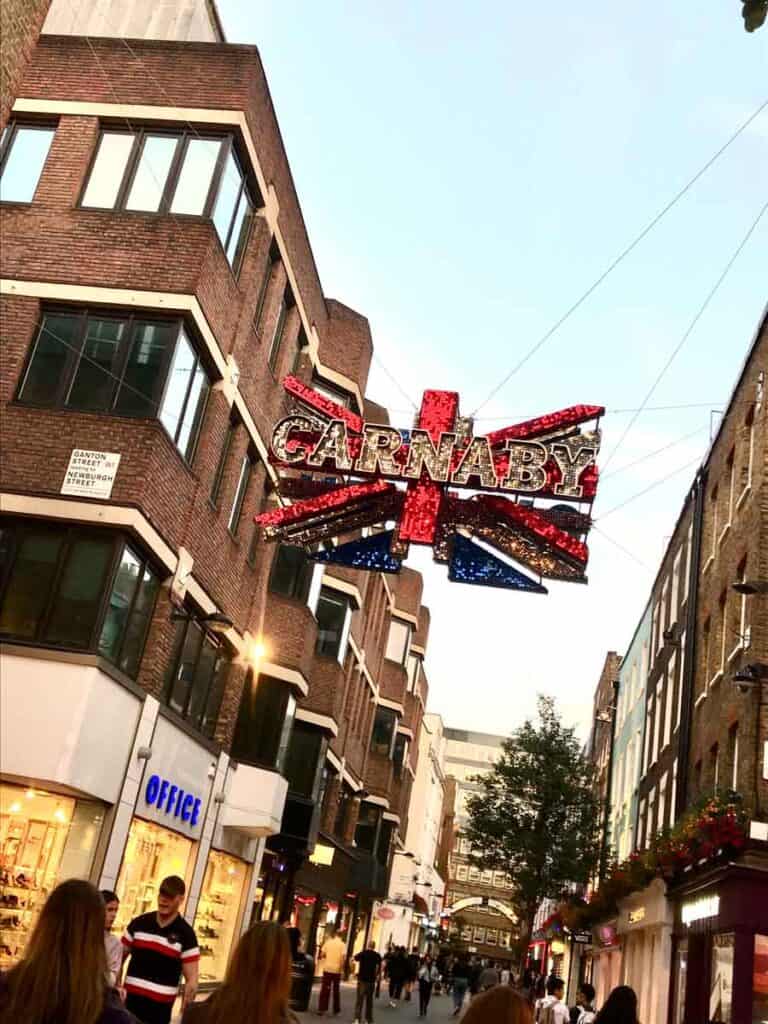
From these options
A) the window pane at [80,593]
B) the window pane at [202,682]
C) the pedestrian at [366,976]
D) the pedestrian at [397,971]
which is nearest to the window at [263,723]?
the window pane at [202,682]

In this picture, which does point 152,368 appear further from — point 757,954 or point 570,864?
point 570,864

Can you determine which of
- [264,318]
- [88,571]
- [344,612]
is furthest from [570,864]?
[88,571]

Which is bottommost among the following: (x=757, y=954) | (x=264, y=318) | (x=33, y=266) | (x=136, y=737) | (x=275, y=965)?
(x=275, y=965)

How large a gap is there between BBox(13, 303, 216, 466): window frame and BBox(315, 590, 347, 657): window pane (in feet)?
45.2

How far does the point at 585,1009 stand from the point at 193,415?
11053 mm

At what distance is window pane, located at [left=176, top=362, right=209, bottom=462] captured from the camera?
18.0 m

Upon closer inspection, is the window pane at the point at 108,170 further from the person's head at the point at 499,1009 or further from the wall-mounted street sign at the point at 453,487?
the person's head at the point at 499,1009

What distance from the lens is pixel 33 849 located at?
49.5 feet

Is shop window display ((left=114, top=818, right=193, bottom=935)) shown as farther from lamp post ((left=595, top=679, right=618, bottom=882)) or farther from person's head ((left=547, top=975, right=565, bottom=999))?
lamp post ((left=595, top=679, right=618, bottom=882))

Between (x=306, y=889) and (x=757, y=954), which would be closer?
(x=757, y=954)

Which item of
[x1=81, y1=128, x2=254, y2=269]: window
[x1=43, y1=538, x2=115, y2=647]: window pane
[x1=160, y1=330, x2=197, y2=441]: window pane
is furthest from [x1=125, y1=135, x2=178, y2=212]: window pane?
[x1=43, y1=538, x2=115, y2=647]: window pane

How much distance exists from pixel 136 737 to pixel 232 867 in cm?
742

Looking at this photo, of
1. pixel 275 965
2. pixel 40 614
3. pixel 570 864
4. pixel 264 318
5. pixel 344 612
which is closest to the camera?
pixel 275 965

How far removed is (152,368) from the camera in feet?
55.9
